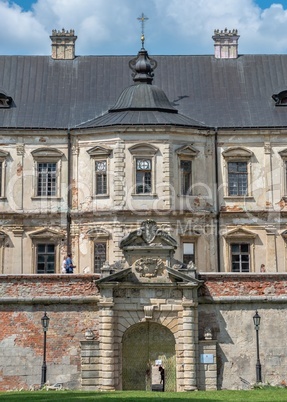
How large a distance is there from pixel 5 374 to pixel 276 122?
1844cm

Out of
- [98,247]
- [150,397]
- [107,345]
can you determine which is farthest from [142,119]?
[150,397]

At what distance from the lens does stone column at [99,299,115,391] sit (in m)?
28.9

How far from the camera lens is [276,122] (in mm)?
40281

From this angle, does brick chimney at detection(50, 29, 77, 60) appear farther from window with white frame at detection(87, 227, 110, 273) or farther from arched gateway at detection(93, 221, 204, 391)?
arched gateway at detection(93, 221, 204, 391)

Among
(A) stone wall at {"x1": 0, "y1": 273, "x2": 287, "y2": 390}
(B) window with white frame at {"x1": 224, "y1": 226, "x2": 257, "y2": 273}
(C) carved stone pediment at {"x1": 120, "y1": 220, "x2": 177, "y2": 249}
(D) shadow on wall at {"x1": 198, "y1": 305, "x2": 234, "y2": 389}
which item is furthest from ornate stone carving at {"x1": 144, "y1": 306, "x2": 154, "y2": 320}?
(B) window with white frame at {"x1": 224, "y1": 226, "x2": 257, "y2": 273}

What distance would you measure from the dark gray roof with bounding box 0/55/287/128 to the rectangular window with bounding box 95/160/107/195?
223 centimetres

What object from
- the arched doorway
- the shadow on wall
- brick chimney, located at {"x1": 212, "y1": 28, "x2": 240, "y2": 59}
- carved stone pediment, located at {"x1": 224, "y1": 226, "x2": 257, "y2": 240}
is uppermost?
brick chimney, located at {"x1": 212, "y1": 28, "x2": 240, "y2": 59}

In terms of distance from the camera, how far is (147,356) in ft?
97.7

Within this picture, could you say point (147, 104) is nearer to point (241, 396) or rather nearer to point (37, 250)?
point (37, 250)

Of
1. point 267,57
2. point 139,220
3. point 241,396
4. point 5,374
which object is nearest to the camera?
point 241,396

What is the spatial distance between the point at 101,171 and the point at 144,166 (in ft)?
6.62

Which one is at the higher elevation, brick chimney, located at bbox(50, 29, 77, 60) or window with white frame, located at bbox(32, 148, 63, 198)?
brick chimney, located at bbox(50, 29, 77, 60)

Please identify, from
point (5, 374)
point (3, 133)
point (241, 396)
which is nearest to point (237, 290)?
point (241, 396)

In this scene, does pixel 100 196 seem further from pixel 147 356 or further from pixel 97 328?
pixel 147 356
